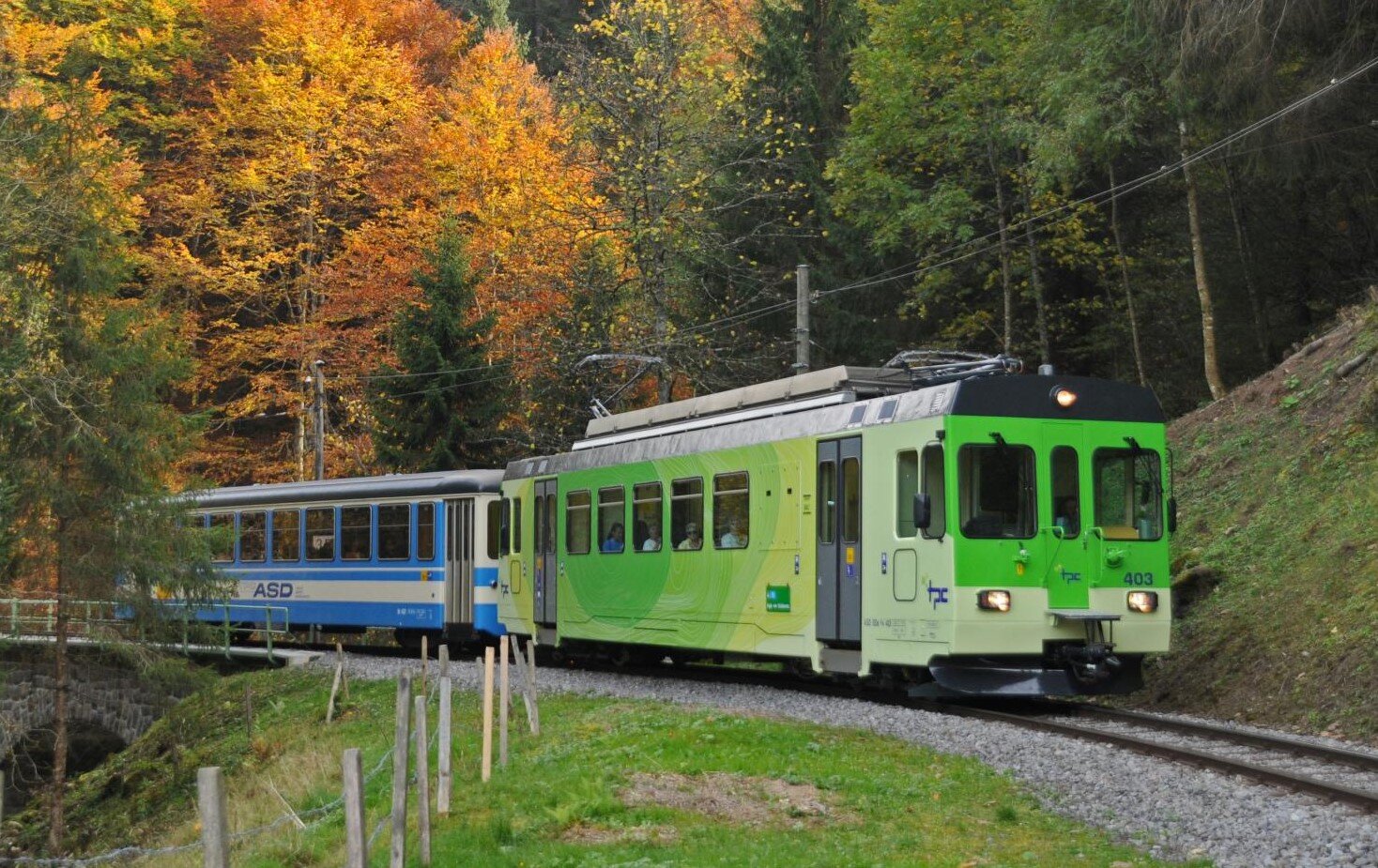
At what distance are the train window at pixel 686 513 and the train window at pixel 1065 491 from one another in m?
5.02

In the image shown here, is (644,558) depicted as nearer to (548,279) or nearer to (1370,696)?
(1370,696)

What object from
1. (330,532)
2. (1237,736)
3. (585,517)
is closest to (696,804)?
(1237,736)

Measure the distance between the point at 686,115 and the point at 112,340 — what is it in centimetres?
1311

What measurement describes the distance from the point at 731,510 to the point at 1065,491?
4.35 m

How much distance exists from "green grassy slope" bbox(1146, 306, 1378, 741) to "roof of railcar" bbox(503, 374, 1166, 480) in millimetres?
2405

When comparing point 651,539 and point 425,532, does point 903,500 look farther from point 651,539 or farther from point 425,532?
point 425,532

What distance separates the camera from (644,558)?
2016cm

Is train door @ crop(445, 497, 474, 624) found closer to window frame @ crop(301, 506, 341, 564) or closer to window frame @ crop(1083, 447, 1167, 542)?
window frame @ crop(301, 506, 341, 564)

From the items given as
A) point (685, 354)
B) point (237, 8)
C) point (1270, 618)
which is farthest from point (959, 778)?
point (237, 8)

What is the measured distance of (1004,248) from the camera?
33.9 metres

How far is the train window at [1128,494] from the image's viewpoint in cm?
1527

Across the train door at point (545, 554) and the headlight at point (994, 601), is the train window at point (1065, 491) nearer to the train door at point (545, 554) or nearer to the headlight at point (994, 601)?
the headlight at point (994, 601)

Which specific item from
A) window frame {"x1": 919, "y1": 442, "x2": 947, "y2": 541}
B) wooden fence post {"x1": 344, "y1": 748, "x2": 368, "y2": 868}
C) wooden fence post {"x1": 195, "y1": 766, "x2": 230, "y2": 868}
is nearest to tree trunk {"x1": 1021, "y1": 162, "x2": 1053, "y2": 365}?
window frame {"x1": 919, "y1": 442, "x2": 947, "y2": 541}

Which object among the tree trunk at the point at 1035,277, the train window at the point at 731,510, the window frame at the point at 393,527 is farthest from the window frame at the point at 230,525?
the tree trunk at the point at 1035,277
